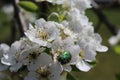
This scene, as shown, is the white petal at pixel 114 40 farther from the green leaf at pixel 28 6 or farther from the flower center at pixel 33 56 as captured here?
the flower center at pixel 33 56

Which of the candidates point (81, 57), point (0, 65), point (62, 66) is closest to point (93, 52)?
point (81, 57)

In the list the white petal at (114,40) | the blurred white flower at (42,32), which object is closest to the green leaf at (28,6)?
the blurred white flower at (42,32)

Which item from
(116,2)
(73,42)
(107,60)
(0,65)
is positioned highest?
(73,42)

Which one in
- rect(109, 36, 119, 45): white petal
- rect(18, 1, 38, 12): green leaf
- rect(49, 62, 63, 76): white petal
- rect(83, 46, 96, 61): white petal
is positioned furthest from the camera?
rect(109, 36, 119, 45): white petal

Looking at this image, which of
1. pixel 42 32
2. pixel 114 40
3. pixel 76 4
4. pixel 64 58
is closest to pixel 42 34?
pixel 42 32

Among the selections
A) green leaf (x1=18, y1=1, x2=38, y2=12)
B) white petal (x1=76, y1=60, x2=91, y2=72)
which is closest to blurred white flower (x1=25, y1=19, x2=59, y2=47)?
white petal (x1=76, y1=60, x2=91, y2=72)

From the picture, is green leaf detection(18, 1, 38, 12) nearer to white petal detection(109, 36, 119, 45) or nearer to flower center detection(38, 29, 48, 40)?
flower center detection(38, 29, 48, 40)

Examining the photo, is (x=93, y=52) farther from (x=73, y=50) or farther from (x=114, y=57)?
(x=114, y=57)

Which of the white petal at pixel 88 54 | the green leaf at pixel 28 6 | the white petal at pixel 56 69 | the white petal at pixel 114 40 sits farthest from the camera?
the white petal at pixel 114 40
